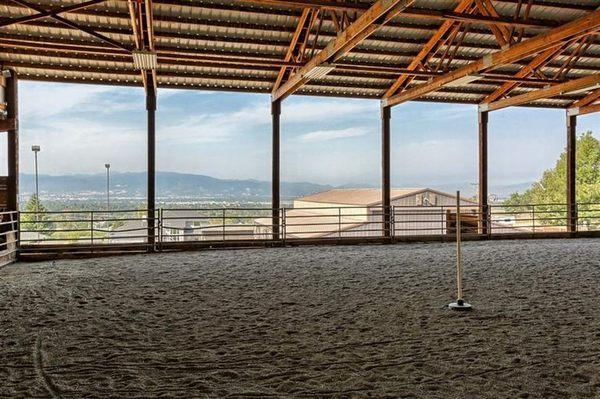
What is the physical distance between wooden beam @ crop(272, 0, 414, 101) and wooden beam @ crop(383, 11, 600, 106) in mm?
2869

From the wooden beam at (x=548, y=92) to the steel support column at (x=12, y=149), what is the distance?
11.5 m

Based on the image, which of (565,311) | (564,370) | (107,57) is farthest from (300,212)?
(564,370)

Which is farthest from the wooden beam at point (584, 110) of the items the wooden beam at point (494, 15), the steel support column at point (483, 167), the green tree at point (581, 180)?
the green tree at point (581, 180)

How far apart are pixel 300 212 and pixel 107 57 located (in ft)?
47.3

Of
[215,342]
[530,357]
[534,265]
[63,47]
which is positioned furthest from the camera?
[63,47]

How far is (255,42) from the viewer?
9.83 metres

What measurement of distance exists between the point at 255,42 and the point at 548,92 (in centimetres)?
725

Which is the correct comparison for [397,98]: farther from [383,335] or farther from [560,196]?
[560,196]

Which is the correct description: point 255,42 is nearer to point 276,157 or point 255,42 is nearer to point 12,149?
point 276,157

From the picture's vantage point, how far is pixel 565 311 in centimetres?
494

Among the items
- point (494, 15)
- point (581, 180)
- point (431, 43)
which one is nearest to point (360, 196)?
point (431, 43)

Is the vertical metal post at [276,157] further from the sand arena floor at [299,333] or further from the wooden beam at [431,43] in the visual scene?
the sand arena floor at [299,333]

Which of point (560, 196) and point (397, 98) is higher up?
point (397, 98)

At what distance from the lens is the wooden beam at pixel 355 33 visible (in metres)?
6.34
